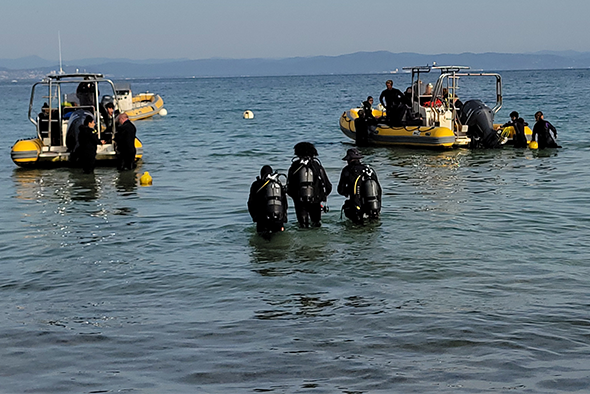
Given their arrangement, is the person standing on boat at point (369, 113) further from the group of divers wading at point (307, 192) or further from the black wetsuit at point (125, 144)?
the group of divers wading at point (307, 192)

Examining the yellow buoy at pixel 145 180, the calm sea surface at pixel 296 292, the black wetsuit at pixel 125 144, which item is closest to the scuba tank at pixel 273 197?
the calm sea surface at pixel 296 292

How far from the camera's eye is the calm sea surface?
18.4ft

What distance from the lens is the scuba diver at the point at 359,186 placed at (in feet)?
32.2

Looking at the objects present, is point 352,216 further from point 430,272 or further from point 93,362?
point 93,362

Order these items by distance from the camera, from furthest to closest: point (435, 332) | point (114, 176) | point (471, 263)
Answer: point (114, 176) < point (471, 263) < point (435, 332)

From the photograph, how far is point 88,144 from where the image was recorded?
16578 mm

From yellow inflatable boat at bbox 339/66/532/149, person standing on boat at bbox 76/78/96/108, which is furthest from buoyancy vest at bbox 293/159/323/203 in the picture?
person standing on boat at bbox 76/78/96/108

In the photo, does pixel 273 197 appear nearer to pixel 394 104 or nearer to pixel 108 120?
pixel 108 120

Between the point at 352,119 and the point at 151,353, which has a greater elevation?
the point at 352,119

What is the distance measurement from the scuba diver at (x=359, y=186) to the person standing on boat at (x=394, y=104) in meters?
10.5

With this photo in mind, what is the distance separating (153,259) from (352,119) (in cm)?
1425

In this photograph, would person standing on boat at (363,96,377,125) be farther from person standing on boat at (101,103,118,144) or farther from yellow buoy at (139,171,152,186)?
yellow buoy at (139,171,152,186)

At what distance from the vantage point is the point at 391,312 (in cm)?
694

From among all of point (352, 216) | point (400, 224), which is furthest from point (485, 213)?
point (352, 216)
